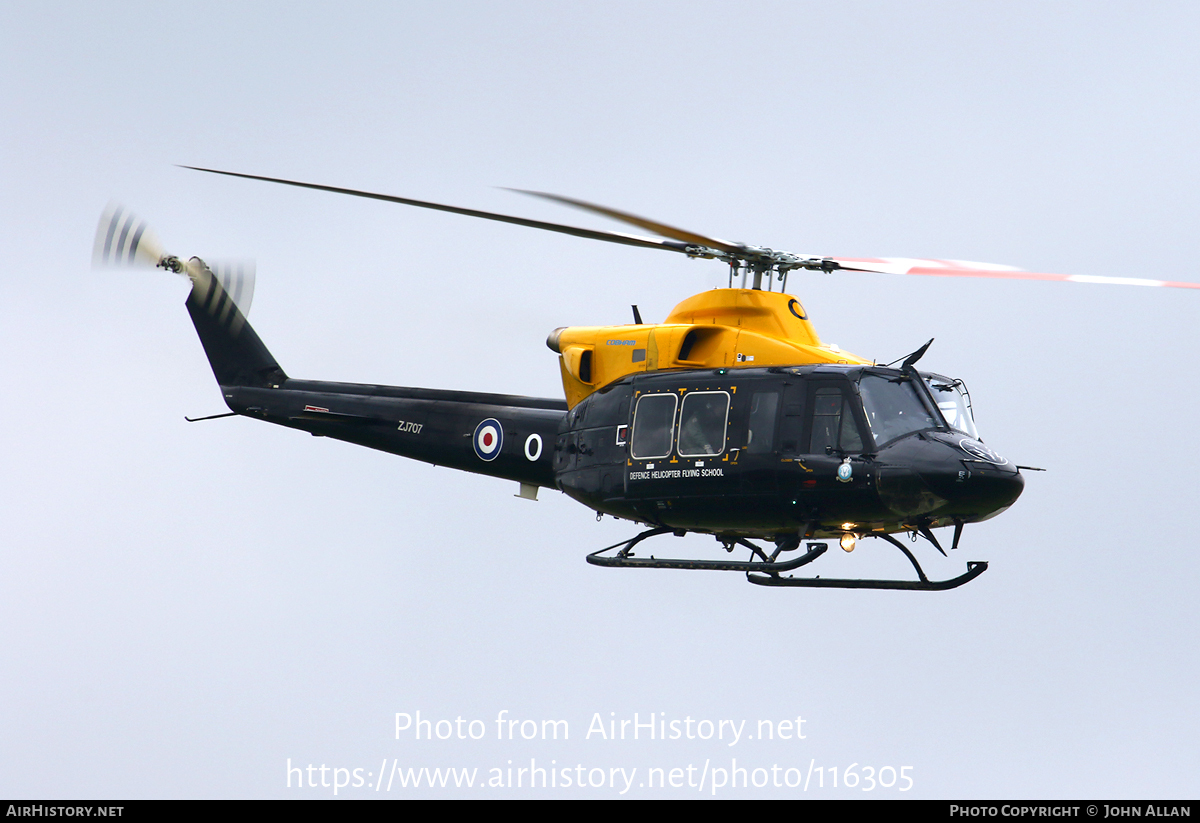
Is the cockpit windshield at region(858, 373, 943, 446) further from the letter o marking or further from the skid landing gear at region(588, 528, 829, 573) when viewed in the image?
the letter o marking

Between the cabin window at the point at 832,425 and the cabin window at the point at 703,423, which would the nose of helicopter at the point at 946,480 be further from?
the cabin window at the point at 703,423

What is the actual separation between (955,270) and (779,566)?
15.8ft

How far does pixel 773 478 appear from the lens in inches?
725

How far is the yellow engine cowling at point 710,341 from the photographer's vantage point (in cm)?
1945

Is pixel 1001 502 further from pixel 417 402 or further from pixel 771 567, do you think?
pixel 417 402

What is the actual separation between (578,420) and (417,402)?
152 inches

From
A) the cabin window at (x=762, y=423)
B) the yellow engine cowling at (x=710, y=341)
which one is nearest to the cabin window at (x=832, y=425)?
the cabin window at (x=762, y=423)

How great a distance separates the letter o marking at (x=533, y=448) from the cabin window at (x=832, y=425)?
5071 millimetres

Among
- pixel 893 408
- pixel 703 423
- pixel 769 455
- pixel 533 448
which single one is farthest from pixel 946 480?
pixel 533 448

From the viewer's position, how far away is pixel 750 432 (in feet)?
61.3

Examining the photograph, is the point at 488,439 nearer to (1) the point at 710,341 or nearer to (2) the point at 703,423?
(1) the point at 710,341

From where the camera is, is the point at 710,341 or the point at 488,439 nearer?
the point at 710,341
